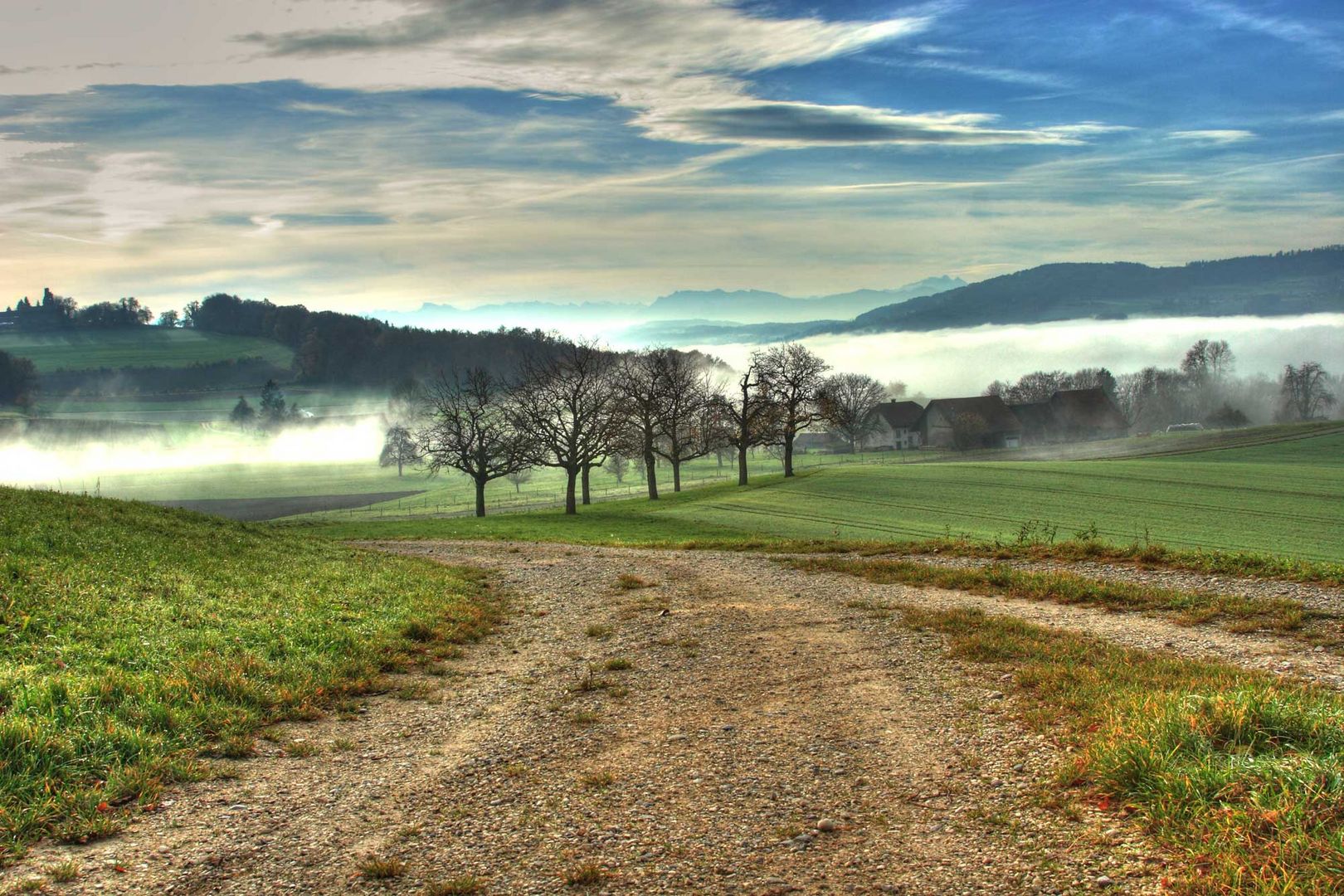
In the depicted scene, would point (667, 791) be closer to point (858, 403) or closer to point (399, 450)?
point (399, 450)

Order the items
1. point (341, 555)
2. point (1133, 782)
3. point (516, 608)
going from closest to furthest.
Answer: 1. point (1133, 782)
2. point (516, 608)
3. point (341, 555)

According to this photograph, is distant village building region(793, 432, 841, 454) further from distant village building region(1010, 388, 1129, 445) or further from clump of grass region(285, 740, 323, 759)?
clump of grass region(285, 740, 323, 759)

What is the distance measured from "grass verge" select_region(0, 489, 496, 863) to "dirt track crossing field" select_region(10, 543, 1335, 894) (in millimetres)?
544

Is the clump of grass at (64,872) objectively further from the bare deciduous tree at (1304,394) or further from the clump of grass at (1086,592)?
the bare deciduous tree at (1304,394)

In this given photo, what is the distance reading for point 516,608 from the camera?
18031 millimetres

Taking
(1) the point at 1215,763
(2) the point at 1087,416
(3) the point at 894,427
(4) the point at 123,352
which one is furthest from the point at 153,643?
(4) the point at 123,352

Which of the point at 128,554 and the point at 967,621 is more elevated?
the point at 128,554

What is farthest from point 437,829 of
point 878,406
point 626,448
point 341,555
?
point 878,406

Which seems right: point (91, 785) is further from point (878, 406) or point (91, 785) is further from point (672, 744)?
point (878, 406)

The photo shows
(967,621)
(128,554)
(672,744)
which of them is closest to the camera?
(672,744)

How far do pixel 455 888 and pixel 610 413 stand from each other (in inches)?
1979

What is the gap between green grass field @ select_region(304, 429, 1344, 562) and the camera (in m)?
38.8

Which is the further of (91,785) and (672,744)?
(672,744)

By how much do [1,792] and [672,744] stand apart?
5.69m
